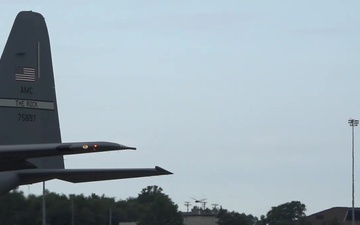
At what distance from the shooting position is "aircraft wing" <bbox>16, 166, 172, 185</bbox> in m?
24.4

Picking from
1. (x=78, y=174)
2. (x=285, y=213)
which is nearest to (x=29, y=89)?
(x=78, y=174)

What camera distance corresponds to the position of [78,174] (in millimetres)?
24688

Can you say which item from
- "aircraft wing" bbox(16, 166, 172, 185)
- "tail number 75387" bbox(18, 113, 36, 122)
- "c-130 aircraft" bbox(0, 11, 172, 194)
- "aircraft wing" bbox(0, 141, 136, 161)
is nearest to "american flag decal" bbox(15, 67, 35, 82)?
"c-130 aircraft" bbox(0, 11, 172, 194)

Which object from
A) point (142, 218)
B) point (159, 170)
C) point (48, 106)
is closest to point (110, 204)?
point (142, 218)

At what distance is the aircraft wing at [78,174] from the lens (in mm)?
24422

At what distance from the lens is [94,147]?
19.6 metres

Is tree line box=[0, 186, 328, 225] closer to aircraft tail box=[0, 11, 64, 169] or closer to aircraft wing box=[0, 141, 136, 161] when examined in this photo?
aircraft tail box=[0, 11, 64, 169]

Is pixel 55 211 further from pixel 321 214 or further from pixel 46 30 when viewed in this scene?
pixel 321 214

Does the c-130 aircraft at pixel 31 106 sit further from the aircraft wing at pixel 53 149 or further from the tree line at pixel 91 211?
the tree line at pixel 91 211

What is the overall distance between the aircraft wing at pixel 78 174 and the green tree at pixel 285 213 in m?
24.6

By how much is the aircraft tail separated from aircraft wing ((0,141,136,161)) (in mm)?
4011

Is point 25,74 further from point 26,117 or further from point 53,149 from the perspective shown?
point 53,149

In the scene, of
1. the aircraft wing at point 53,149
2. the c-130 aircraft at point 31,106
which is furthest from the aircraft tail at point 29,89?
the aircraft wing at point 53,149

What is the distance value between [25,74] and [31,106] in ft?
2.77
